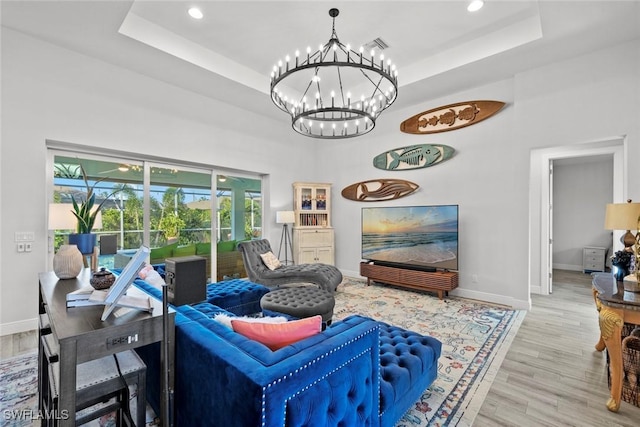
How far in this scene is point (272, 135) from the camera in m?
6.06

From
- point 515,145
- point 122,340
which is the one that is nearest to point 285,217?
point 515,145

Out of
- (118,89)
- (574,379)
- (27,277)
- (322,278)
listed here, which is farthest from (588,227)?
(27,277)

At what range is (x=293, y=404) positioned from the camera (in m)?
1.07

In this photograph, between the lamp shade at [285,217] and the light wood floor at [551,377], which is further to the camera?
the lamp shade at [285,217]

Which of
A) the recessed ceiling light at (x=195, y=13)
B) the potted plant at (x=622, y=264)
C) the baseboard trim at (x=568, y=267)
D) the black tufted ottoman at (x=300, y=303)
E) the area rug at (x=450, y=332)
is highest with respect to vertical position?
the recessed ceiling light at (x=195, y=13)

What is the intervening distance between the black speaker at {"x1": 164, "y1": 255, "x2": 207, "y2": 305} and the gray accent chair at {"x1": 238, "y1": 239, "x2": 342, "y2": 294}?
2.39m

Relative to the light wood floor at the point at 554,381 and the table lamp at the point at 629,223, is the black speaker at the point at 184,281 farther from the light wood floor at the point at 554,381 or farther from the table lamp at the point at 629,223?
the table lamp at the point at 629,223

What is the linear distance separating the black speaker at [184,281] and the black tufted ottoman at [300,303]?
96 centimetres

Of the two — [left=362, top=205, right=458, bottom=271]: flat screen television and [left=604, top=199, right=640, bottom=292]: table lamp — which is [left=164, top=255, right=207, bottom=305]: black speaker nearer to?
[left=604, top=199, right=640, bottom=292]: table lamp

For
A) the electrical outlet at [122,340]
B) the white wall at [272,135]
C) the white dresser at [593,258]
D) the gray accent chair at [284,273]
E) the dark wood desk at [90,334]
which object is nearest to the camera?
the dark wood desk at [90,334]

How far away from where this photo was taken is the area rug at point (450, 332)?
202 centimetres

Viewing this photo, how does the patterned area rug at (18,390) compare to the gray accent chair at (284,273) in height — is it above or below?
below

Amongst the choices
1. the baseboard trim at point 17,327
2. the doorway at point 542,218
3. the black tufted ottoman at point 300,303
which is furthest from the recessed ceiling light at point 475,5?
the baseboard trim at point 17,327

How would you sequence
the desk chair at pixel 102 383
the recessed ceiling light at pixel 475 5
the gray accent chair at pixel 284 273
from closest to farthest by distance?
the desk chair at pixel 102 383, the recessed ceiling light at pixel 475 5, the gray accent chair at pixel 284 273
